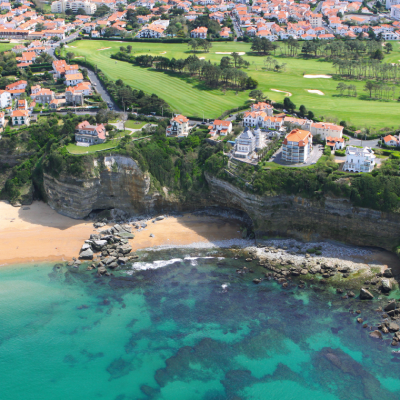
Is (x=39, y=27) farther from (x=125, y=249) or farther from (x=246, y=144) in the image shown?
(x=125, y=249)

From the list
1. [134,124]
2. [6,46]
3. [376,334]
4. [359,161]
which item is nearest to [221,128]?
[134,124]

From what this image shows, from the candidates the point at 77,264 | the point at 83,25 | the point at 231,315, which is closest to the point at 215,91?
the point at 77,264

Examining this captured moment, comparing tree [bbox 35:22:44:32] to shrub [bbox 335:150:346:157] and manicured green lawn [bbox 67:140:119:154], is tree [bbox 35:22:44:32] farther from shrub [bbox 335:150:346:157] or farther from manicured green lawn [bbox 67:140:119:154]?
shrub [bbox 335:150:346:157]

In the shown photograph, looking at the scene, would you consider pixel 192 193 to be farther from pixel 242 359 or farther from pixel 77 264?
pixel 242 359

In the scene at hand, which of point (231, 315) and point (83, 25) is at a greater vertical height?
point (83, 25)

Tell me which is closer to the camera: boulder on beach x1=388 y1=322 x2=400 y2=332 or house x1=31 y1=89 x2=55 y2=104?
boulder on beach x1=388 y1=322 x2=400 y2=332

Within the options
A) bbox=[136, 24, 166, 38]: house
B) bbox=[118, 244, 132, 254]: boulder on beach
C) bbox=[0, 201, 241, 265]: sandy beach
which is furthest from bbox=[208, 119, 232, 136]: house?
bbox=[136, 24, 166, 38]: house

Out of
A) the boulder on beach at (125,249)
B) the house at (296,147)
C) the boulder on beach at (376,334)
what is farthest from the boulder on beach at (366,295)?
the boulder on beach at (125,249)
